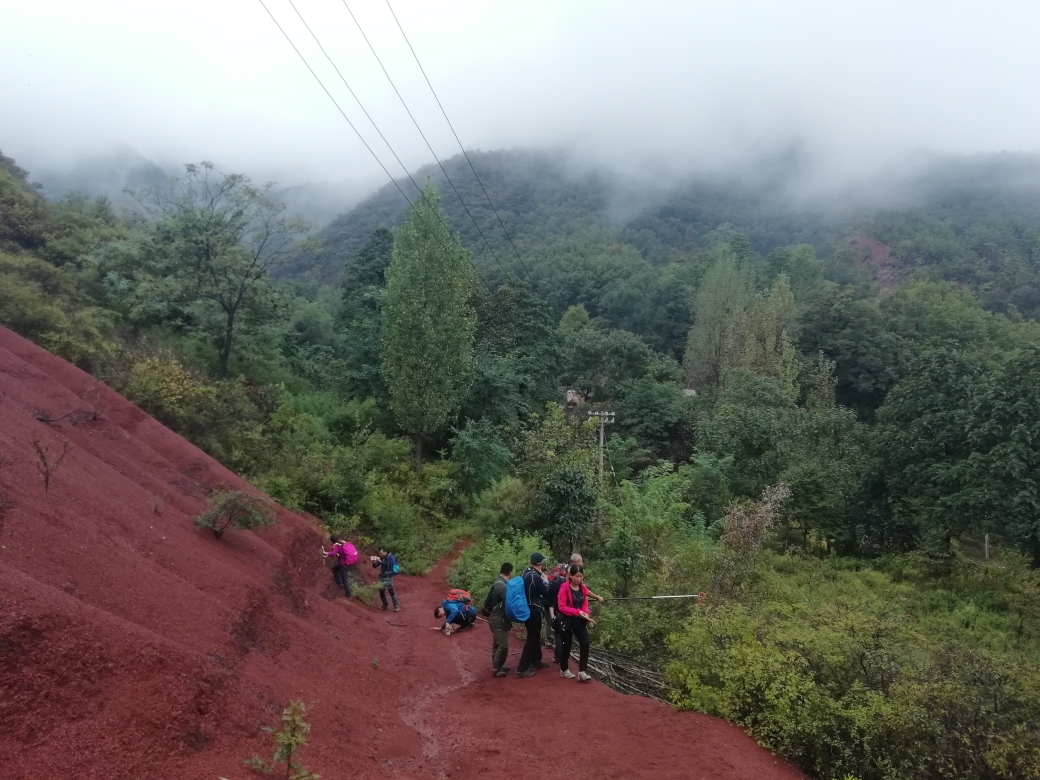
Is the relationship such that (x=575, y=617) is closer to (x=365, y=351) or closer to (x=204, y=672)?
(x=204, y=672)

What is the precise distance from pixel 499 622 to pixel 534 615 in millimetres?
491

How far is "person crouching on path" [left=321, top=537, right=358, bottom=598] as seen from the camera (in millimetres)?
12086

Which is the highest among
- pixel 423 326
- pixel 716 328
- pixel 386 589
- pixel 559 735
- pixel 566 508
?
pixel 716 328

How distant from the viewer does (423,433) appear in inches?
949

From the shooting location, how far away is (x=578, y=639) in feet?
25.6

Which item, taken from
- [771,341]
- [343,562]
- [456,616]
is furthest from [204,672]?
[771,341]

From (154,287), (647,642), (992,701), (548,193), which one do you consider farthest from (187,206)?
(548,193)

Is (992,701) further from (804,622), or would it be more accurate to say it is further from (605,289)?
(605,289)

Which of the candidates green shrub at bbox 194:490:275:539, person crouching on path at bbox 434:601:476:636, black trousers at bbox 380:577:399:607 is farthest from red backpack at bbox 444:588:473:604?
green shrub at bbox 194:490:275:539

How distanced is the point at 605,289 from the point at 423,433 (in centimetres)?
4705

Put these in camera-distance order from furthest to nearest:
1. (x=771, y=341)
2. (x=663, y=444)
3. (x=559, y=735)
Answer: (x=771, y=341) < (x=663, y=444) < (x=559, y=735)

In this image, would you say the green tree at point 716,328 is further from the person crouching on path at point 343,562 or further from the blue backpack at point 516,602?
the blue backpack at point 516,602

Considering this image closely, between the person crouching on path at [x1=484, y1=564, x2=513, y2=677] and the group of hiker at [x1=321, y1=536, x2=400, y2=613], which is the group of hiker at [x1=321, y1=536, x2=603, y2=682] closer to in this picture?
the person crouching on path at [x1=484, y1=564, x2=513, y2=677]

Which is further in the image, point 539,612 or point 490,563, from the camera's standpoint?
point 490,563
